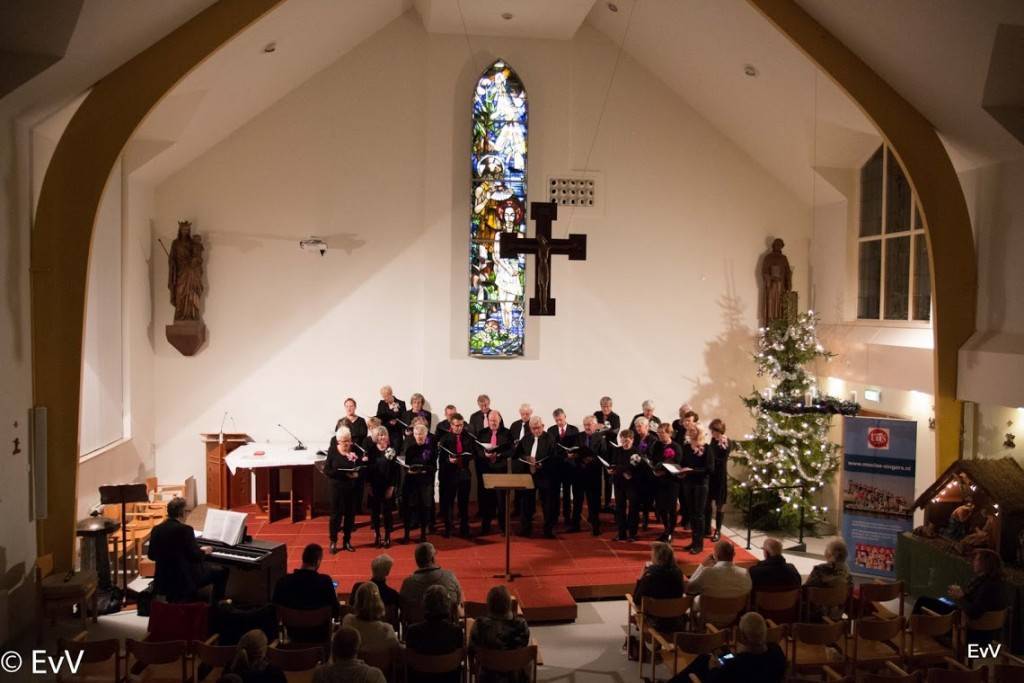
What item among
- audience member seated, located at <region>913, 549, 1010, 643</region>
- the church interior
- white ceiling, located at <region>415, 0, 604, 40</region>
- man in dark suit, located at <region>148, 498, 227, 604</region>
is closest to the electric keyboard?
the church interior

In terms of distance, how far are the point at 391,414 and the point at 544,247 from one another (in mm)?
3381

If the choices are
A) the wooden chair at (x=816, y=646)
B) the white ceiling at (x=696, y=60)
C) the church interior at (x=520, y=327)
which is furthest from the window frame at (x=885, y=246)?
the wooden chair at (x=816, y=646)

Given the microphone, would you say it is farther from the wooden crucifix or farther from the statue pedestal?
the wooden crucifix

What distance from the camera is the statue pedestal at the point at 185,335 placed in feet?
39.8

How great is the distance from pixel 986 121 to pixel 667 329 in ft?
18.4

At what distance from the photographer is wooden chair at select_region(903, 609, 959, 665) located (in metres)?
6.56

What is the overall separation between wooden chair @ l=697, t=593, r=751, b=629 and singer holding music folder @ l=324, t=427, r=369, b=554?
4.32m

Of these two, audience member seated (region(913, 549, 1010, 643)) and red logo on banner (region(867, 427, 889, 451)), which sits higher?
red logo on banner (region(867, 427, 889, 451))

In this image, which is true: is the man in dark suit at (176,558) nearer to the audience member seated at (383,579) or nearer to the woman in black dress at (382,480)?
the audience member seated at (383,579)

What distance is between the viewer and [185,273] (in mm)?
12047

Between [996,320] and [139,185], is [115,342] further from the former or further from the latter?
[996,320]

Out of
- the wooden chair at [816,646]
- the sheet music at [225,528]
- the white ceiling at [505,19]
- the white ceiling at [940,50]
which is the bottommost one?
the wooden chair at [816,646]

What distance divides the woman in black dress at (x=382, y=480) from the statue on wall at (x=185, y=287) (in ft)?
12.1

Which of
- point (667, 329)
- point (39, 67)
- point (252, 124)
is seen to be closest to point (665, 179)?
point (667, 329)
